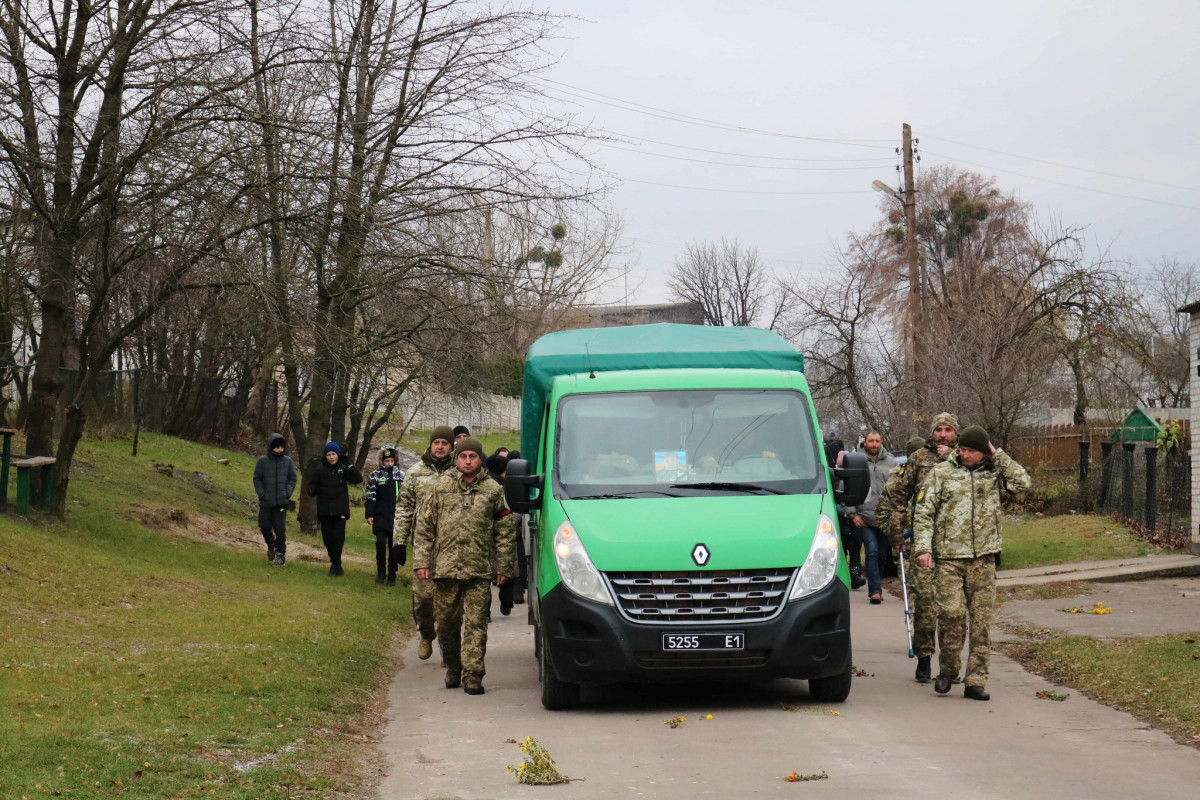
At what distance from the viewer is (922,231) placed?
5225cm

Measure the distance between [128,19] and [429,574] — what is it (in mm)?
10969

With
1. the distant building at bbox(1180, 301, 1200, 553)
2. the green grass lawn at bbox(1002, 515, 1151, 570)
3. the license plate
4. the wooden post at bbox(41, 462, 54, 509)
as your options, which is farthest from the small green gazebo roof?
the license plate

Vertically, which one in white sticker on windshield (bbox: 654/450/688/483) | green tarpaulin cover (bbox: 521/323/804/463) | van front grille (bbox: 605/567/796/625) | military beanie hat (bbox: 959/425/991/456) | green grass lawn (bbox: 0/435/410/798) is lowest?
green grass lawn (bbox: 0/435/410/798)

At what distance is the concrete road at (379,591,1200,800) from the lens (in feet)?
21.9

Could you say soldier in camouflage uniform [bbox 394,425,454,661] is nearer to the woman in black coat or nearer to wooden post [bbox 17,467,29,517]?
the woman in black coat

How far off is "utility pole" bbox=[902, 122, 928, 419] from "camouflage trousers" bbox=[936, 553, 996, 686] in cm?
1898

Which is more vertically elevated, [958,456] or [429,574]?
[958,456]

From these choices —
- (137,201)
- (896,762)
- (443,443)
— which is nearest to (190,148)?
(137,201)

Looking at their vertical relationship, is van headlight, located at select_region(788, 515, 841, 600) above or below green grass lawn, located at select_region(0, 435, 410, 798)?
above

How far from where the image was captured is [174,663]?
10.0 metres

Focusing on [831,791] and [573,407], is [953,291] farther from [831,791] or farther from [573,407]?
[831,791]

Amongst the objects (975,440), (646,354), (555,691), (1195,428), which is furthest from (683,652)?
(1195,428)

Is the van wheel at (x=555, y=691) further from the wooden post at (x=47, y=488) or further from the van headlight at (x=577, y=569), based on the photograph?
the wooden post at (x=47, y=488)

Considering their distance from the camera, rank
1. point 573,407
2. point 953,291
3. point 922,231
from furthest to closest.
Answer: point 922,231 < point 953,291 < point 573,407
